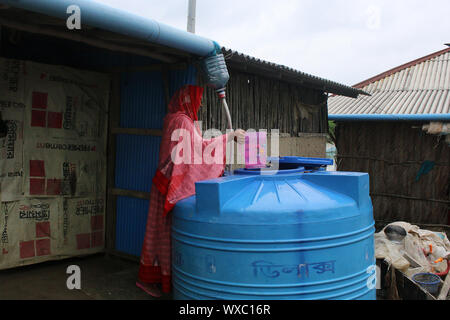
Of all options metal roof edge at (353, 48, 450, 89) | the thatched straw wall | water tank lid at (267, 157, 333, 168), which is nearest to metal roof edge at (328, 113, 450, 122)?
the thatched straw wall

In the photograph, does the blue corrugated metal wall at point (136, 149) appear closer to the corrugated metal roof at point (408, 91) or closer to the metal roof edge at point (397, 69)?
the corrugated metal roof at point (408, 91)

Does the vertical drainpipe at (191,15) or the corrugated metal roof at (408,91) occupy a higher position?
the vertical drainpipe at (191,15)

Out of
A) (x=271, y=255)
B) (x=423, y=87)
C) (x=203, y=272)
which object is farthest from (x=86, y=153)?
(x=423, y=87)

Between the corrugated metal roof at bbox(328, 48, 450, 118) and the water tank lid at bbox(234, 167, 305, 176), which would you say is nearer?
the water tank lid at bbox(234, 167, 305, 176)

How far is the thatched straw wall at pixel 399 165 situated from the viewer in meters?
8.07

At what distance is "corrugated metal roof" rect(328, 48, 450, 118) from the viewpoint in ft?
28.7

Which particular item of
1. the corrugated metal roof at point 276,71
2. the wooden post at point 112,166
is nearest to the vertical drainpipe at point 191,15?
the corrugated metal roof at point 276,71

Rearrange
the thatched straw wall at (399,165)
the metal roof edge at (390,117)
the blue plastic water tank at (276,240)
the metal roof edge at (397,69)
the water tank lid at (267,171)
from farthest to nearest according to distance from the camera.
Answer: the metal roof edge at (397,69), the thatched straw wall at (399,165), the metal roof edge at (390,117), the water tank lid at (267,171), the blue plastic water tank at (276,240)

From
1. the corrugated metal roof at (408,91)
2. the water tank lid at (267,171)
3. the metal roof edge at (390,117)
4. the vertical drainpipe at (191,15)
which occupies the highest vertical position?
the vertical drainpipe at (191,15)

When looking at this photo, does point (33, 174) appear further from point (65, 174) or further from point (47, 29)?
point (47, 29)

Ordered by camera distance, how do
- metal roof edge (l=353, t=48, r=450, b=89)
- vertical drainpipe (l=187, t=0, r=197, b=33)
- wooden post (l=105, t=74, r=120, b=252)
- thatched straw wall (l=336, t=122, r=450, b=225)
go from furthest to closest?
metal roof edge (l=353, t=48, r=450, b=89), thatched straw wall (l=336, t=122, r=450, b=225), vertical drainpipe (l=187, t=0, r=197, b=33), wooden post (l=105, t=74, r=120, b=252)

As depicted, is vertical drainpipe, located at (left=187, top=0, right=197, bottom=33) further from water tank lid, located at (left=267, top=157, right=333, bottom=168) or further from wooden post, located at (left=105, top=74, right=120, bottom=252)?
water tank lid, located at (left=267, top=157, right=333, bottom=168)

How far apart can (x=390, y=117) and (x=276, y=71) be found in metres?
3.48

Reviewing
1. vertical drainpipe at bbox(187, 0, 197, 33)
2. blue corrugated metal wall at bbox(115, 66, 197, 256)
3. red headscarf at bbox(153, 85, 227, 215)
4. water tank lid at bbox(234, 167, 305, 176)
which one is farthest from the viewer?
vertical drainpipe at bbox(187, 0, 197, 33)
